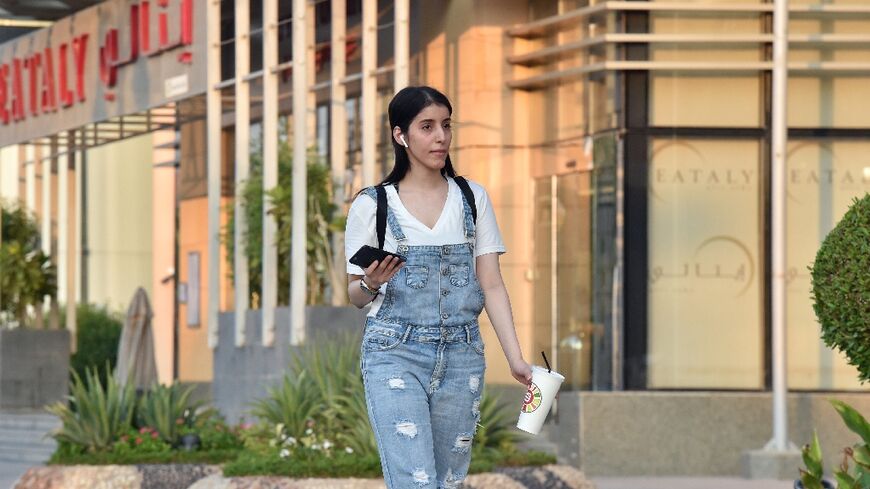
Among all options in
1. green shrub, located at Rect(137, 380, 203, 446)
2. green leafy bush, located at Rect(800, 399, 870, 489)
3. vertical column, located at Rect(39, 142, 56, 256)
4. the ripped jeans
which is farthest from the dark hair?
Result: vertical column, located at Rect(39, 142, 56, 256)

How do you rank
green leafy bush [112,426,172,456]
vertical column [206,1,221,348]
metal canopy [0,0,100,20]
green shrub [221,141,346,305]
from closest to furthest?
green leafy bush [112,426,172,456]
green shrub [221,141,346,305]
vertical column [206,1,221,348]
metal canopy [0,0,100,20]

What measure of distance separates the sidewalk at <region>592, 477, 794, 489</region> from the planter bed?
136 inches

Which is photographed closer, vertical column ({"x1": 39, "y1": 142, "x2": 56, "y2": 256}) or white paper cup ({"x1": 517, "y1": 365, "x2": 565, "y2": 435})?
white paper cup ({"x1": 517, "y1": 365, "x2": 565, "y2": 435})

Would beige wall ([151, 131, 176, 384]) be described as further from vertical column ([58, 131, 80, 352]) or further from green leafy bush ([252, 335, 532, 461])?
green leafy bush ([252, 335, 532, 461])

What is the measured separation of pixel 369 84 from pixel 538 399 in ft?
48.9

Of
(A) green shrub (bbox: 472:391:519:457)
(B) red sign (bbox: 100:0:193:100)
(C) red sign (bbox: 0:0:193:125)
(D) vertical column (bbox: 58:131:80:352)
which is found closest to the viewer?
(A) green shrub (bbox: 472:391:519:457)

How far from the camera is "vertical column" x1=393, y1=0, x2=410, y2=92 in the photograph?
66.5 ft

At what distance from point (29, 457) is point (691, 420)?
381 inches

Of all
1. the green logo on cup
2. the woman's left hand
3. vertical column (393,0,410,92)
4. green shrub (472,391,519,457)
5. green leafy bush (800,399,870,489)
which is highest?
vertical column (393,0,410,92)

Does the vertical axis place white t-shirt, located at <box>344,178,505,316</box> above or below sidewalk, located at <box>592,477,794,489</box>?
above

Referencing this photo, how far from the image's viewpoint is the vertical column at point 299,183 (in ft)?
67.7

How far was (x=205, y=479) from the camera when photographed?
13.4 m

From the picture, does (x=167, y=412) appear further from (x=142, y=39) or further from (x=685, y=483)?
(x=142, y=39)

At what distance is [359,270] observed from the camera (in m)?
6.58
